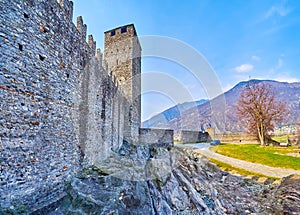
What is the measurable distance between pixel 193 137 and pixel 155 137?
1575cm

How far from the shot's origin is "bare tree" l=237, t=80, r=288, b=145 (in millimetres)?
25172

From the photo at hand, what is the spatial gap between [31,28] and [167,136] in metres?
18.4

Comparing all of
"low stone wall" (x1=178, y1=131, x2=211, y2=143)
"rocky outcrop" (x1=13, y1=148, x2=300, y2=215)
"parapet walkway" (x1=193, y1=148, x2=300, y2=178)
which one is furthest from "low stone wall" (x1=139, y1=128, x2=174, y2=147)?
"low stone wall" (x1=178, y1=131, x2=211, y2=143)

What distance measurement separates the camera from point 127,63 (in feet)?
56.4

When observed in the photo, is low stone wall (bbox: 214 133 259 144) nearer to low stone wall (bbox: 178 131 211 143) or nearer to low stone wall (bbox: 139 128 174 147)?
low stone wall (bbox: 178 131 211 143)

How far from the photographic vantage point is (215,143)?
3002 centimetres

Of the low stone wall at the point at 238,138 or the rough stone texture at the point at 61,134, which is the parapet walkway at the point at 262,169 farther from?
the low stone wall at the point at 238,138

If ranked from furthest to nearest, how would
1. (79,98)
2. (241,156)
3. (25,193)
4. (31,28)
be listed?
(241,156) → (79,98) → (31,28) → (25,193)

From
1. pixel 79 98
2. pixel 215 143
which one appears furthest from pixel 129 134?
pixel 215 143

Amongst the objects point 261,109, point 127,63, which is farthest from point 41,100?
point 261,109

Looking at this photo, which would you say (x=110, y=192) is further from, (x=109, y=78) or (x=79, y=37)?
(x=109, y=78)

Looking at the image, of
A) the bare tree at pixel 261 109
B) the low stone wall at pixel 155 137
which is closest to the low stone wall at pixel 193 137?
the bare tree at pixel 261 109

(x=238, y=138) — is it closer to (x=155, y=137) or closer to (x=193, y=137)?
(x=193, y=137)

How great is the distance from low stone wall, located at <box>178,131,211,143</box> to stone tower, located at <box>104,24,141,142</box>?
14.4m
